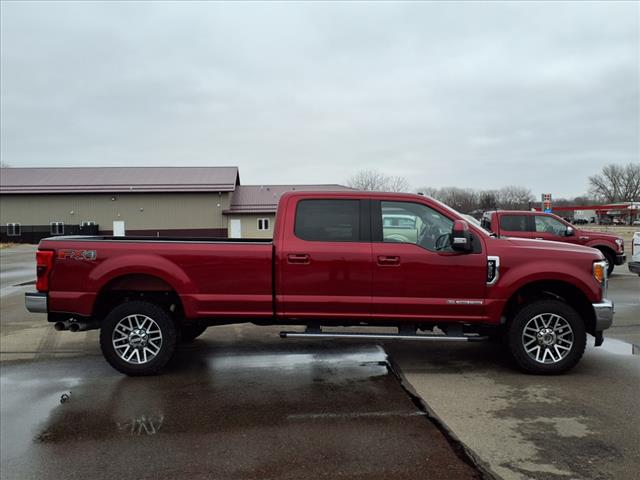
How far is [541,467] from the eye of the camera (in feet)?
11.3

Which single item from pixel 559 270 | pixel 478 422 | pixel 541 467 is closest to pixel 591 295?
pixel 559 270

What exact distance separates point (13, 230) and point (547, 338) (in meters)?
48.3

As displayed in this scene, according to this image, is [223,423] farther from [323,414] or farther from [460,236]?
[460,236]

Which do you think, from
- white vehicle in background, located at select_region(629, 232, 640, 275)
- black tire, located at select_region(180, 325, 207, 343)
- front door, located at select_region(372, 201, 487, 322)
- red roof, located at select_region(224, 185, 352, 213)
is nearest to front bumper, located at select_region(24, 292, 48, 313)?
black tire, located at select_region(180, 325, 207, 343)

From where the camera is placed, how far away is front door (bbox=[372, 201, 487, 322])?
17.7 feet

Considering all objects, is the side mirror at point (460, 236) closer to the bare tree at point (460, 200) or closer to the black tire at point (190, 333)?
the black tire at point (190, 333)

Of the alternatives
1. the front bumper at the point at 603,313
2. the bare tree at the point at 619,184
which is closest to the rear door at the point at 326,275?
the front bumper at the point at 603,313

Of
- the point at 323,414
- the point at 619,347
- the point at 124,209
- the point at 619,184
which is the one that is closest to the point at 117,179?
the point at 124,209

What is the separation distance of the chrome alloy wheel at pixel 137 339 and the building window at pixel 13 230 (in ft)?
148

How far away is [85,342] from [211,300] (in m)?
2.90

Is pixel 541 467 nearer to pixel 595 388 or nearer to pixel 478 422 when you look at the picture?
pixel 478 422

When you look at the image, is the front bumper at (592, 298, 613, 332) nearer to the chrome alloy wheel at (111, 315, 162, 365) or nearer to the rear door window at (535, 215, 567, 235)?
the chrome alloy wheel at (111, 315, 162, 365)

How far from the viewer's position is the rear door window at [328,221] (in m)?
5.61

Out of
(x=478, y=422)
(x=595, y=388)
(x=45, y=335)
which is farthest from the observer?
(x=45, y=335)
